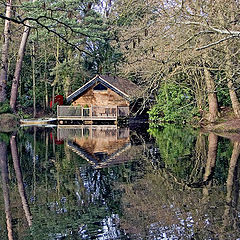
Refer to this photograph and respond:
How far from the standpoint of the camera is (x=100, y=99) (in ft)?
104

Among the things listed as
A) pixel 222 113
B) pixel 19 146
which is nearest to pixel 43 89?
pixel 222 113

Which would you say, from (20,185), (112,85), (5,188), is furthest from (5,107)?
(5,188)

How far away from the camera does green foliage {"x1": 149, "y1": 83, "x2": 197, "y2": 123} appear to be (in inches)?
1070

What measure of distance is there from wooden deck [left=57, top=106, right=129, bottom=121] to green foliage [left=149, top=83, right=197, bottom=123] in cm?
253

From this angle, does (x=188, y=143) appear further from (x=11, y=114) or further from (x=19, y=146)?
(x=11, y=114)

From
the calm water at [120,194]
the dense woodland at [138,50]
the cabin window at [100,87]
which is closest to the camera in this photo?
the calm water at [120,194]

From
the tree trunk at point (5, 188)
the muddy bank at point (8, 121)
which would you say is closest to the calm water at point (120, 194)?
the tree trunk at point (5, 188)

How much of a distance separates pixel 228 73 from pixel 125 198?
802 centimetres

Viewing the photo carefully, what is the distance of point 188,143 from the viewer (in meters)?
15.1

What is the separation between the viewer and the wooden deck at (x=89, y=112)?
98.4ft

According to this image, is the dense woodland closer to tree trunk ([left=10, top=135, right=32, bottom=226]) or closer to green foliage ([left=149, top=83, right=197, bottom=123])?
green foliage ([left=149, top=83, right=197, bottom=123])

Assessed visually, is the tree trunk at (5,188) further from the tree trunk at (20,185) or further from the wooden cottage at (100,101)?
the wooden cottage at (100,101)

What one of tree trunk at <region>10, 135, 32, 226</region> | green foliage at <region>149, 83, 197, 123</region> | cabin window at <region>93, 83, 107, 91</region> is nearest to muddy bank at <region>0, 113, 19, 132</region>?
cabin window at <region>93, 83, 107, 91</region>

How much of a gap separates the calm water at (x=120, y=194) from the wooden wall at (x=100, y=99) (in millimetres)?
18477
